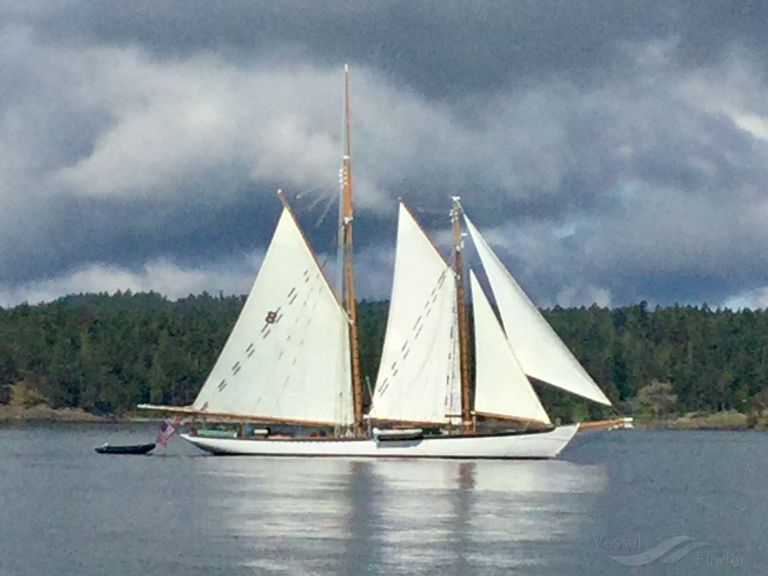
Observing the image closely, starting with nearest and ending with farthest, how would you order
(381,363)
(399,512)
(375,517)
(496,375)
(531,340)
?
(375,517) < (399,512) < (531,340) < (496,375) < (381,363)

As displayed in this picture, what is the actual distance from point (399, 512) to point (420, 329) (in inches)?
1130

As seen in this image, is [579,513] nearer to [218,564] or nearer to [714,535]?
[714,535]

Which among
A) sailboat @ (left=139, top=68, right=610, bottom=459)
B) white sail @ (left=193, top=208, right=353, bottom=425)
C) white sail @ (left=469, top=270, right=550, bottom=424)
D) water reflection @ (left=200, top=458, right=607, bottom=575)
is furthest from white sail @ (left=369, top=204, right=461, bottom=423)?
water reflection @ (left=200, top=458, right=607, bottom=575)

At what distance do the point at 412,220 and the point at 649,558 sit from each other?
41.6 metres

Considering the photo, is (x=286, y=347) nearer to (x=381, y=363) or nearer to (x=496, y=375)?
(x=381, y=363)

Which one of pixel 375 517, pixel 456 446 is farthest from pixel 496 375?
pixel 375 517

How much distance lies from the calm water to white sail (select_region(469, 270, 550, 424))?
3.11m

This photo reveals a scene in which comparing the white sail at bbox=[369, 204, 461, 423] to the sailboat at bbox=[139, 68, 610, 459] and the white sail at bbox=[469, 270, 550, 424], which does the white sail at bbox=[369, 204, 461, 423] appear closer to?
the sailboat at bbox=[139, 68, 610, 459]

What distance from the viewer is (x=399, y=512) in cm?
6475

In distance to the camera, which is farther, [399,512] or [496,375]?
[496,375]

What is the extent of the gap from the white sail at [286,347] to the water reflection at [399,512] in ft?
10.9

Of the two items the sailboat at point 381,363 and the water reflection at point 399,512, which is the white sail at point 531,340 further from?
the water reflection at point 399,512

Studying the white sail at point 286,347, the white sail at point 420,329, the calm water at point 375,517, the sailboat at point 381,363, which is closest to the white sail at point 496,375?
the sailboat at point 381,363

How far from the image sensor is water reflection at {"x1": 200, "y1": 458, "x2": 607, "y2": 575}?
51062 mm
